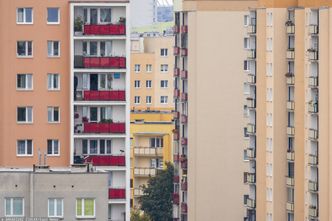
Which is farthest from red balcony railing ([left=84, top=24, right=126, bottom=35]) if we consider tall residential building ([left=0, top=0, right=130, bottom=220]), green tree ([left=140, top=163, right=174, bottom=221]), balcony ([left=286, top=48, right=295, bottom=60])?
green tree ([left=140, top=163, right=174, bottom=221])

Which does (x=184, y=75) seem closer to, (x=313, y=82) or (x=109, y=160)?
(x=313, y=82)

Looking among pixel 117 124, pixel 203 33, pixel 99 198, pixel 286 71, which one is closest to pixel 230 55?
pixel 203 33

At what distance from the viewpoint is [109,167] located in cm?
10369

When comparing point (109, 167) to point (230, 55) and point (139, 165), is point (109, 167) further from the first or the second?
point (139, 165)

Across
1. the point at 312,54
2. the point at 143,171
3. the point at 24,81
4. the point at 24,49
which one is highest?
the point at 24,49

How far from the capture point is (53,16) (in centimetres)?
10506

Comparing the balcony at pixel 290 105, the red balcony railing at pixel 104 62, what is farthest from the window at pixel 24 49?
the balcony at pixel 290 105

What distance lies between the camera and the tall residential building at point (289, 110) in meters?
116

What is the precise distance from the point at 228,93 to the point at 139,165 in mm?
34076

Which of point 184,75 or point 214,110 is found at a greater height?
point 184,75

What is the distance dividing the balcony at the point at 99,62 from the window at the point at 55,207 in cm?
1688

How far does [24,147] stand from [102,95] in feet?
12.0

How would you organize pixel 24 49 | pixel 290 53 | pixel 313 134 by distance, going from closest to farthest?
pixel 24 49, pixel 313 134, pixel 290 53

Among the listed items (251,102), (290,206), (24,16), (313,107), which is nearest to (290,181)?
(290,206)
